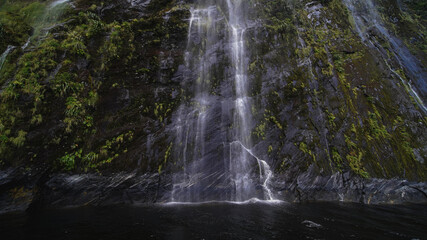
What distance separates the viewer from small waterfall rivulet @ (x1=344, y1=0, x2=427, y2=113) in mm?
13227

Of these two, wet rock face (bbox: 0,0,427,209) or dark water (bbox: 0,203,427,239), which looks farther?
wet rock face (bbox: 0,0,427,209)

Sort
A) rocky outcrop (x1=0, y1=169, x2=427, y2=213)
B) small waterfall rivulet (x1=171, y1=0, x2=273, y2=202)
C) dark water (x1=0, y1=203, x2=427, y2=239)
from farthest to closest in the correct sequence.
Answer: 1. small waterfall rivulet (x1=171, y1=0, x2=273, y2=202)
2. rocky outcrop (x1=0, y1=169, x2=427, y2=213)
3. dark water (x1=0, y1=203, x2=427, y2=239)

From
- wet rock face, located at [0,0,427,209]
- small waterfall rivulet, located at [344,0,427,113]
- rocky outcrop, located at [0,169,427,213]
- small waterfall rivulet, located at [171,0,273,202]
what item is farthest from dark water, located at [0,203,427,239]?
small waterfall rivulet, located at [344,0,427,113]

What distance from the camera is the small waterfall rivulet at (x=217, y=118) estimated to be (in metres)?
9.72

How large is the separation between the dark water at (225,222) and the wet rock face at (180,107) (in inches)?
49.5

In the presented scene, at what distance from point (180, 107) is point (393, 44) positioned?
1511cm

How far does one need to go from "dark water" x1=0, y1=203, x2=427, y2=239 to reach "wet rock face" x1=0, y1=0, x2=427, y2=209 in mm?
1257

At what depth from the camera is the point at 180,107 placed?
11078mm

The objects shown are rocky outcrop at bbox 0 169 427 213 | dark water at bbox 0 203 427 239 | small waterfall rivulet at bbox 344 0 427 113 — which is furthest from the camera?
small waterfall rivulet at bbox 344 0 427 113

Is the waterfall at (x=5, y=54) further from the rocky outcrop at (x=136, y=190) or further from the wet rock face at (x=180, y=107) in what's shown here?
the rocky outcrop at (x=136, y=190)

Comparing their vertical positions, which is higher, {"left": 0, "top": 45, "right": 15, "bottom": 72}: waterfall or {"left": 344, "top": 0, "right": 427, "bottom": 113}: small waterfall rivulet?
{"left": 0, "top": 45, "right": 15, "bottom": 72}: waterfall

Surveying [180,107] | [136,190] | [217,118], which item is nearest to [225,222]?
[136,190]

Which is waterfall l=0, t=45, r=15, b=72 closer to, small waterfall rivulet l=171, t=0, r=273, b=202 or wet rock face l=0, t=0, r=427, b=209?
wet rock face l=0, t=0, r=427, b=209

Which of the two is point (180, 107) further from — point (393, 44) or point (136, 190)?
point (393, 44)
